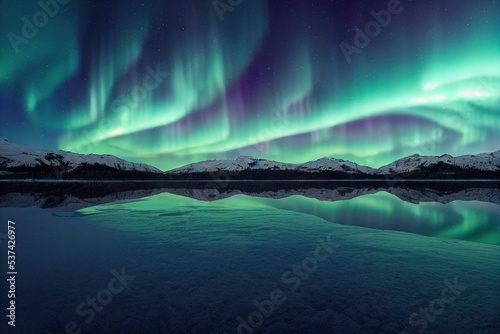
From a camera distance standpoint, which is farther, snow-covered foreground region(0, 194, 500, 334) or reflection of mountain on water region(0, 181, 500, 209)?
reflection of mountain on water region(0, 181, 500, 209)

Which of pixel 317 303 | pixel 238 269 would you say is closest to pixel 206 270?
pixel 238 269

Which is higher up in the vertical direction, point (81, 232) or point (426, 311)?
point (81, 232)

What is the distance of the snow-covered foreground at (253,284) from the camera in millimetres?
3984

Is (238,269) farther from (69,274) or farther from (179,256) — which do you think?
(69,274)

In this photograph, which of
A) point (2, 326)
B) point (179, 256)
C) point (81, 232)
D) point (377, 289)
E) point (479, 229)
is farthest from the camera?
point (479, 229)

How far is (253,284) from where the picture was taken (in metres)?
5.47

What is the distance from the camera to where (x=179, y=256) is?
744cm

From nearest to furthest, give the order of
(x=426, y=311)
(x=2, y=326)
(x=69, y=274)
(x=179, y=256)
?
(x=2, y=326) → (x=426, y=311) → (x=69, y=274) → (x=179, y=256)

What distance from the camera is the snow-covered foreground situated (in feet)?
13.1

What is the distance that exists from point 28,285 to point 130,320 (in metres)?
3.11

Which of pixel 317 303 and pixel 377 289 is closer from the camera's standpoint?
pixel 317 303

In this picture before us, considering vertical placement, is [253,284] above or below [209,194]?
below

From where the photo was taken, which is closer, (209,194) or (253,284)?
(253,284)

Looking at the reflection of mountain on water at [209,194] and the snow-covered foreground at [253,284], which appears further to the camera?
the reflection of mountain on water at [209,194]
